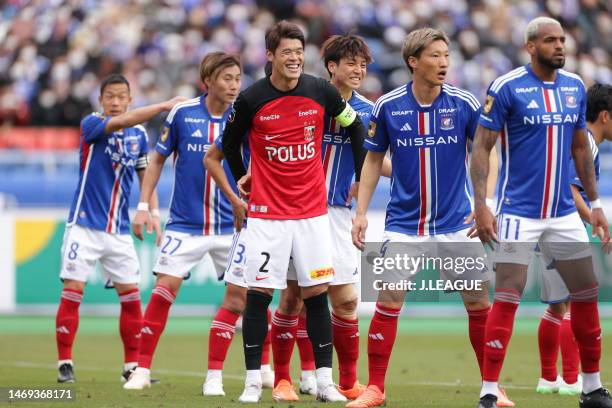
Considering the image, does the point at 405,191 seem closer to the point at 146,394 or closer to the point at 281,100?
the point at 281,100

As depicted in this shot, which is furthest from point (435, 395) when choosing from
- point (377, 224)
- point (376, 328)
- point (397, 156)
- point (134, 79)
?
point (134, 79)

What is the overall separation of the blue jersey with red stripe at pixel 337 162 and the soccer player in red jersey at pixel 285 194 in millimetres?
784

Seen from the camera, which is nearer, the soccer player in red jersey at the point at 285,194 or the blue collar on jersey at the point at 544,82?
the blue collar on jersey at the point at 544,82

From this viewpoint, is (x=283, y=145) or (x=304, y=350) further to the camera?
(x=304, y=350)

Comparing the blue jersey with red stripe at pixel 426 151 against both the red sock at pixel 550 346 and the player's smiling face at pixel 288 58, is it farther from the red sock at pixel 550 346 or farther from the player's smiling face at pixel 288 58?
the red sock at pixel 550 346

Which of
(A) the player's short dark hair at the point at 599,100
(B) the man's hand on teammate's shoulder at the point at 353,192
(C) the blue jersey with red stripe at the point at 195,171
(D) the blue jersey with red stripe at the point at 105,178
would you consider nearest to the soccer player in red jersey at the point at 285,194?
(B) the man's hand on teammate's shoulder at the point at 353,192

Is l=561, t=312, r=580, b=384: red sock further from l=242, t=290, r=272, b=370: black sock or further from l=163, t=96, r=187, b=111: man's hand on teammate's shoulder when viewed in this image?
l=163, t=96, r=187, b=111: man's hand on teammate's shoulder

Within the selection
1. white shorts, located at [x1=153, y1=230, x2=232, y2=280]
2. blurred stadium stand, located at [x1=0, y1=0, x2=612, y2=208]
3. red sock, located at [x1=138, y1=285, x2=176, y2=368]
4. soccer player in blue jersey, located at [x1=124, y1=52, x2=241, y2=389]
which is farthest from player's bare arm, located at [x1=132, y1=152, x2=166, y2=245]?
blurred stadium stand, located at [x1=0, y1=0, x2=612, y2=208]

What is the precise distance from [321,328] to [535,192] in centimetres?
167

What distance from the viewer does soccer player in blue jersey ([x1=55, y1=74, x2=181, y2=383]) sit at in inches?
410

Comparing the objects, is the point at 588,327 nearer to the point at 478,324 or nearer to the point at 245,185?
the point at 478,324

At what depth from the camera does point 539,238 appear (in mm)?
7305

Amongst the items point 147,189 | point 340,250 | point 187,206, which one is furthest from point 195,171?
point 340,250

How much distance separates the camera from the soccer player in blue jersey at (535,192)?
7.17 metres
